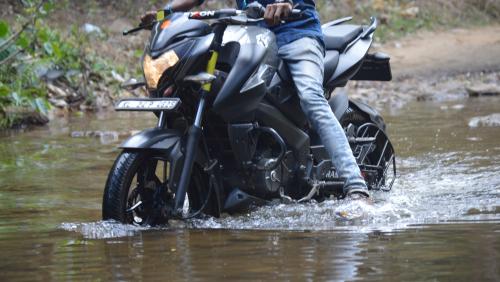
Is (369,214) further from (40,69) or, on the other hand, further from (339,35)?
(40,69)

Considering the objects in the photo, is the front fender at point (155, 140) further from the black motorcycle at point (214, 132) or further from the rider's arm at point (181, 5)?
the rider's arm at point (181, 5)

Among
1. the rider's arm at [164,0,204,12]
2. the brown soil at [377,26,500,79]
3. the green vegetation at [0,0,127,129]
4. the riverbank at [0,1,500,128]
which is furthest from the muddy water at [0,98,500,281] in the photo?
the brown soil at [377,26,500,79]

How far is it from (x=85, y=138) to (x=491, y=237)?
6.30 meters

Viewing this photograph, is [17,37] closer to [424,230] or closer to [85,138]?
[85,138]

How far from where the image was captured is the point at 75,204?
6.09 metres

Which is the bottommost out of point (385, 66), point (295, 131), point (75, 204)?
point (75, 204)

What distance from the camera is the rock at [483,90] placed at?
14172 millimetres

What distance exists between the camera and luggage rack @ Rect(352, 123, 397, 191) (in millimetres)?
6277

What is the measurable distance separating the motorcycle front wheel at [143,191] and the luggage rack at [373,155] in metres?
1.37

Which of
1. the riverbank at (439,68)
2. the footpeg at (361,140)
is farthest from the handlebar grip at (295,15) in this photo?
the riverbank at (439,68)

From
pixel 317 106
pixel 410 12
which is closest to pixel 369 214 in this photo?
pixel 317 106

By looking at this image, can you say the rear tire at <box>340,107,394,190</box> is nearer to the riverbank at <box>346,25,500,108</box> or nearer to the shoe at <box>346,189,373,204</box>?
the shoe at <box>346,189,373,204</box>

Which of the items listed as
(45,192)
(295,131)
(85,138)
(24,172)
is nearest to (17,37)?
(85,138)

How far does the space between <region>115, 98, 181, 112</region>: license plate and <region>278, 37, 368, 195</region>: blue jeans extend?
33.4 inches
